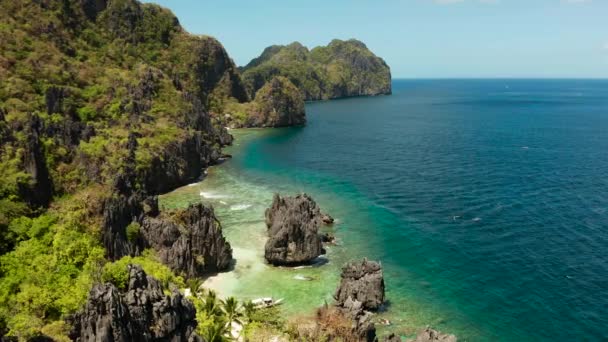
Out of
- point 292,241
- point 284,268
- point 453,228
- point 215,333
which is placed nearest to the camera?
point 215,333

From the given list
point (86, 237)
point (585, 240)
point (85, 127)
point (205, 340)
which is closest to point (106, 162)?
point (85, 127)

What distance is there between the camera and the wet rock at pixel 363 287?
58156 millimetres

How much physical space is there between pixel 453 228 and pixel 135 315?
62.9m

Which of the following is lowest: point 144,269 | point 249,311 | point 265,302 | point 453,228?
point 265,302

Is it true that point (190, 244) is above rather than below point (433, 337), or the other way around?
above

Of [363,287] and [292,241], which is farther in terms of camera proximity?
[292,241]

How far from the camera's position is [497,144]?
171375mm

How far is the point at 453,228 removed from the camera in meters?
86.4

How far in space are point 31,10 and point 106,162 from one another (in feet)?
268

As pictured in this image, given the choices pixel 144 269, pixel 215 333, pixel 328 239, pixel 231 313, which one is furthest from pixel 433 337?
pixel 328 239

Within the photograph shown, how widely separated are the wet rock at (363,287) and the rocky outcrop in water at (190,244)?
63.2 feet

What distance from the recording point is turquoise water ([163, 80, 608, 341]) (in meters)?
59.2

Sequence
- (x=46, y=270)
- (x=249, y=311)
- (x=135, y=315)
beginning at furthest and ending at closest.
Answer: (x=46, y=270) < (x=249, y=311) < (x=135, y=315)

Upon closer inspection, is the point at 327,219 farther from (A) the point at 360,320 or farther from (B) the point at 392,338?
(B) the point at 392,338
